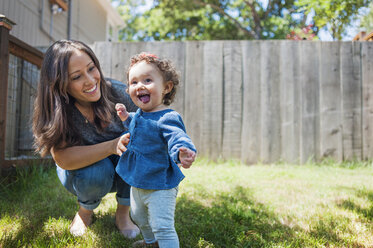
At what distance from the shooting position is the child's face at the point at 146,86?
4.83 ft

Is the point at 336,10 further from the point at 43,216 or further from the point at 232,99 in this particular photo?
the point at 43,216

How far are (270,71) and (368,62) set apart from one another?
1378 millimetres

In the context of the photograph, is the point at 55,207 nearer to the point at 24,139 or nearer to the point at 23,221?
the point at 23,221

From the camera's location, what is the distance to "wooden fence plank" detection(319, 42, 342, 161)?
4.09 meters

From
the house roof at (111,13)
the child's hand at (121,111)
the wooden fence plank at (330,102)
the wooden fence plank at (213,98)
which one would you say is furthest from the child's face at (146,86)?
the house roof at (111,13)

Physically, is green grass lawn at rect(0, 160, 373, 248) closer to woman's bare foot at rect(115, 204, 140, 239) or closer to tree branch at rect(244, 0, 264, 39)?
woman's bare foot at rect(115, 204, 140, 239)

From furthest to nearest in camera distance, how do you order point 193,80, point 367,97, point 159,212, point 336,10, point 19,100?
point 336,10 < point 193,80 < point 367,97 < point 19,100 < point 159,212

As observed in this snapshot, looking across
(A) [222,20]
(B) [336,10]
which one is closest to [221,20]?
(A) [222,20]

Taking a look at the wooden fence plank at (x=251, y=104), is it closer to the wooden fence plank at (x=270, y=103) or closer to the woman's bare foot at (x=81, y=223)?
the wooden fence plank at (x=270, y=103)

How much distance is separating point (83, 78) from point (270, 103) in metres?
3.08

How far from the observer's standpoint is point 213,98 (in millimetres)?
4254

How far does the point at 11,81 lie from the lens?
3.56m

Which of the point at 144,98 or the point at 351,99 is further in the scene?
the point at 351,99

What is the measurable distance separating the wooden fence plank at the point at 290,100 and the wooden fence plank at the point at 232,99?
614mm
